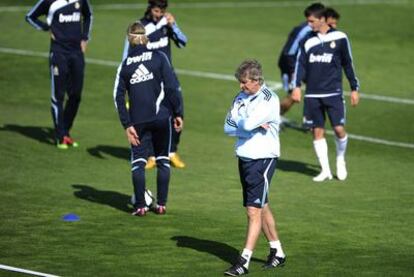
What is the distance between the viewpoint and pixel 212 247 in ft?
47.3

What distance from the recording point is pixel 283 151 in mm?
21141

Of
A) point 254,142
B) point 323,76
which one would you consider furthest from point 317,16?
point 254,142

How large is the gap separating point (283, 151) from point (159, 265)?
7.97 metres

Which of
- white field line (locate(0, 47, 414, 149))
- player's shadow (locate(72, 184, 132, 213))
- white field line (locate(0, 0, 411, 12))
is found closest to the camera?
player's shadow (locate(72, 184, 132, 213))

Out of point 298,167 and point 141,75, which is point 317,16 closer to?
point 298,167

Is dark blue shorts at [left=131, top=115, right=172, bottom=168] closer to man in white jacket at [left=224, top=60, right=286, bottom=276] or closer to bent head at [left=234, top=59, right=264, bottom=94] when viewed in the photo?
man in white jacket at [left=224, top=60, right=286, bottom=276]

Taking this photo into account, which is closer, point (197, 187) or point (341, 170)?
point (197, 187)

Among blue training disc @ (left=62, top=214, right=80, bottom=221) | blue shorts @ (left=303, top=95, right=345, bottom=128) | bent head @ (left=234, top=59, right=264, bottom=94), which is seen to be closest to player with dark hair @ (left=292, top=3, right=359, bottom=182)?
blue shorts @ (left=303, top=95, right=345, bottom=128)

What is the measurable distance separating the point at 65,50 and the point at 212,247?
7.25 meters

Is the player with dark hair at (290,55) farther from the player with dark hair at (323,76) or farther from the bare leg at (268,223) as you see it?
the bare leg at (268,223)

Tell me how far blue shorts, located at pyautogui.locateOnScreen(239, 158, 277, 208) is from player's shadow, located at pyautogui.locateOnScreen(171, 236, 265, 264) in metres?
1.01

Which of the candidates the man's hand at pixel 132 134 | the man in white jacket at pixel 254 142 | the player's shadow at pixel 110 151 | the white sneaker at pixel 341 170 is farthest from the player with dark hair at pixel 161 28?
the man in white jacket at pixel 254 142

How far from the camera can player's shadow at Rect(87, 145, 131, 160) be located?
20.2 meters

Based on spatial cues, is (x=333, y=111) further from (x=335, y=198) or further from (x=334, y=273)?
(x=334, y=273)
